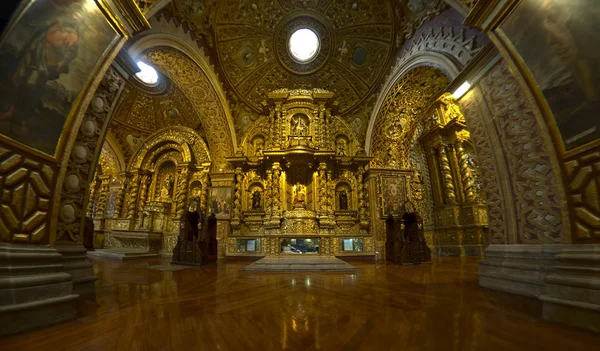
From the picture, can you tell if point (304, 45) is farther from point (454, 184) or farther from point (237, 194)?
point (454, 184)

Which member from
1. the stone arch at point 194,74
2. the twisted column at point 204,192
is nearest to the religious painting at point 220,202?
the twisted column at point 204,192

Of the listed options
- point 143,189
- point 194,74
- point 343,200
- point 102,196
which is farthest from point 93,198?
point 343,200

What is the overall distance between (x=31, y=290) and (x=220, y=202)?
8.58m

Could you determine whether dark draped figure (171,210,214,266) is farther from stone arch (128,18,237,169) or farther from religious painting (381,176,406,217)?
religious painting (381,176,406,217)

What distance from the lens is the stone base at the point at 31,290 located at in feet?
6.00

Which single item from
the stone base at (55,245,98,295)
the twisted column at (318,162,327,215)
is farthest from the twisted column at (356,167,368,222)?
the stone base at (55,245,98,295)

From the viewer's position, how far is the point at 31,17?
7.55 ft

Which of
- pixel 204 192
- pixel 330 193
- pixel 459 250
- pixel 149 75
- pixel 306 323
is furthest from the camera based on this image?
pixel 149 75

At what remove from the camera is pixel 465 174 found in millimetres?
10102

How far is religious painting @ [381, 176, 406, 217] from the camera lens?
34.3 ft

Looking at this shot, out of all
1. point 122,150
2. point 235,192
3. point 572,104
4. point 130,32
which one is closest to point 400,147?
point 235,192

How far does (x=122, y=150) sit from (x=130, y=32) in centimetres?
1117

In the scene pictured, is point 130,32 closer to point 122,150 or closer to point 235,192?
point 235,192

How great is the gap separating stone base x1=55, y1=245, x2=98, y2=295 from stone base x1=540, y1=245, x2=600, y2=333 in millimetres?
5185
